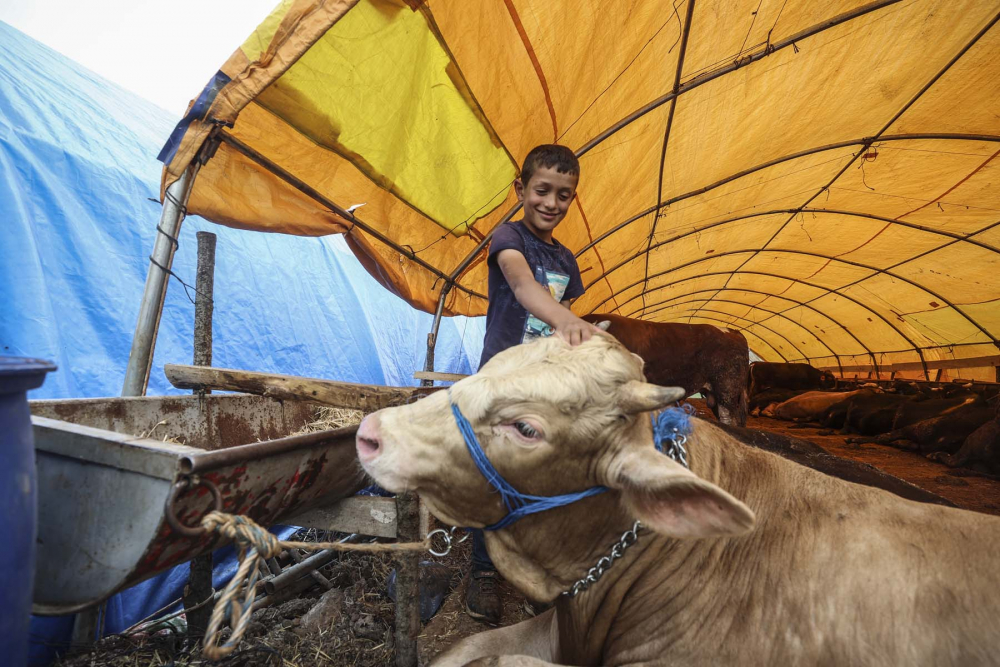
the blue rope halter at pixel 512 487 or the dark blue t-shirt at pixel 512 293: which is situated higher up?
the dark blue t-shirt at pixel 512 293

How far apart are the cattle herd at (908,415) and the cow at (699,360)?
11.0 feet

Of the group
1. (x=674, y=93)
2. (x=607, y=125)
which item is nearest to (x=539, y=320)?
(x=607, y=125)

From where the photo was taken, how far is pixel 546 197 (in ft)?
9.77

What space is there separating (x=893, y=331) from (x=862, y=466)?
1539 centimetres

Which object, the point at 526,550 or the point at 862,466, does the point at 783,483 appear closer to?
the point at 526,550

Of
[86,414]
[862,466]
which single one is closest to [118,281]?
[86,414]

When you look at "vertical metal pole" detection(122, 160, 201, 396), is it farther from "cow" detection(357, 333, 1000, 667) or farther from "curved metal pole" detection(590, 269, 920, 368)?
"curved metal pole" detection(590, 269, 920, 368)

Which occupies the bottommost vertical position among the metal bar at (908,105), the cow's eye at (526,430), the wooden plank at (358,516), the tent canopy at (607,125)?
the wooden plank at (358,516)

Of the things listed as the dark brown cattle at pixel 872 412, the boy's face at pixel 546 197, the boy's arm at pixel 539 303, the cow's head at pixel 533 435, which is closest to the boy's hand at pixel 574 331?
the boy's arm at pixel 539 303

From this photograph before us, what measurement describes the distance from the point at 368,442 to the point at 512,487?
0.52 m

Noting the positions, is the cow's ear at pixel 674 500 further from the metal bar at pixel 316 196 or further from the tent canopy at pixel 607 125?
the metal bar at pixel 316 196

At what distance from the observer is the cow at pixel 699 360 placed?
8.17m

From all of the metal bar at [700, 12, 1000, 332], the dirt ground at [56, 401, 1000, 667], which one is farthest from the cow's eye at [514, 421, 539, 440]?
the metal bar at [700, 12, 1000, 332]

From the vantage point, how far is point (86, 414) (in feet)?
7.89
